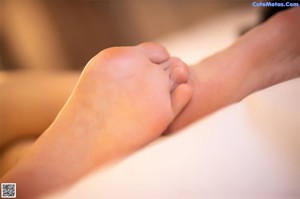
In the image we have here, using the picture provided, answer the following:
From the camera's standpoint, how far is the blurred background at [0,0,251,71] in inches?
37.7

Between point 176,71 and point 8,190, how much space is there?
51cm

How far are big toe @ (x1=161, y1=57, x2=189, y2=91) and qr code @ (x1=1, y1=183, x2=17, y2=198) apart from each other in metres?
0.46

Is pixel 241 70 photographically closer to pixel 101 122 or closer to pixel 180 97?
pixel 180 97

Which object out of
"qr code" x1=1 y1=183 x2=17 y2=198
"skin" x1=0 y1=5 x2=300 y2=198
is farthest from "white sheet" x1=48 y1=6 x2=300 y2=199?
"qr code" x1=1 y1=183 x2=17 y2=198

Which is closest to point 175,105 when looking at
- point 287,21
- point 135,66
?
point 135,66

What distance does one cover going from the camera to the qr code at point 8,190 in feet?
2.87

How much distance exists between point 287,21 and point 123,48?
445 millimetres

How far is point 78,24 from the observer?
0.97 m

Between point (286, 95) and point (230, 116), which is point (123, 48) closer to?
point (230, 116)

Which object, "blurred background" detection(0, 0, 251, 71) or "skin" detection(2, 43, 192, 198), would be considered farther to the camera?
"blurred background" detection(0, 0, 251, 71)

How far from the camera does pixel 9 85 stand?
946 mm

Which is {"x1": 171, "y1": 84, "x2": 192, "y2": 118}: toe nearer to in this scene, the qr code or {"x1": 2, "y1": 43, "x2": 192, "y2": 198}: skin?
{"x1": 2, "y1": 43, "x2": 192, "y2": 198}: skin

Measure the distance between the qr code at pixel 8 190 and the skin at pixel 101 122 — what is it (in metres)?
0.02

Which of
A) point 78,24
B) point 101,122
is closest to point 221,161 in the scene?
point 101,122
